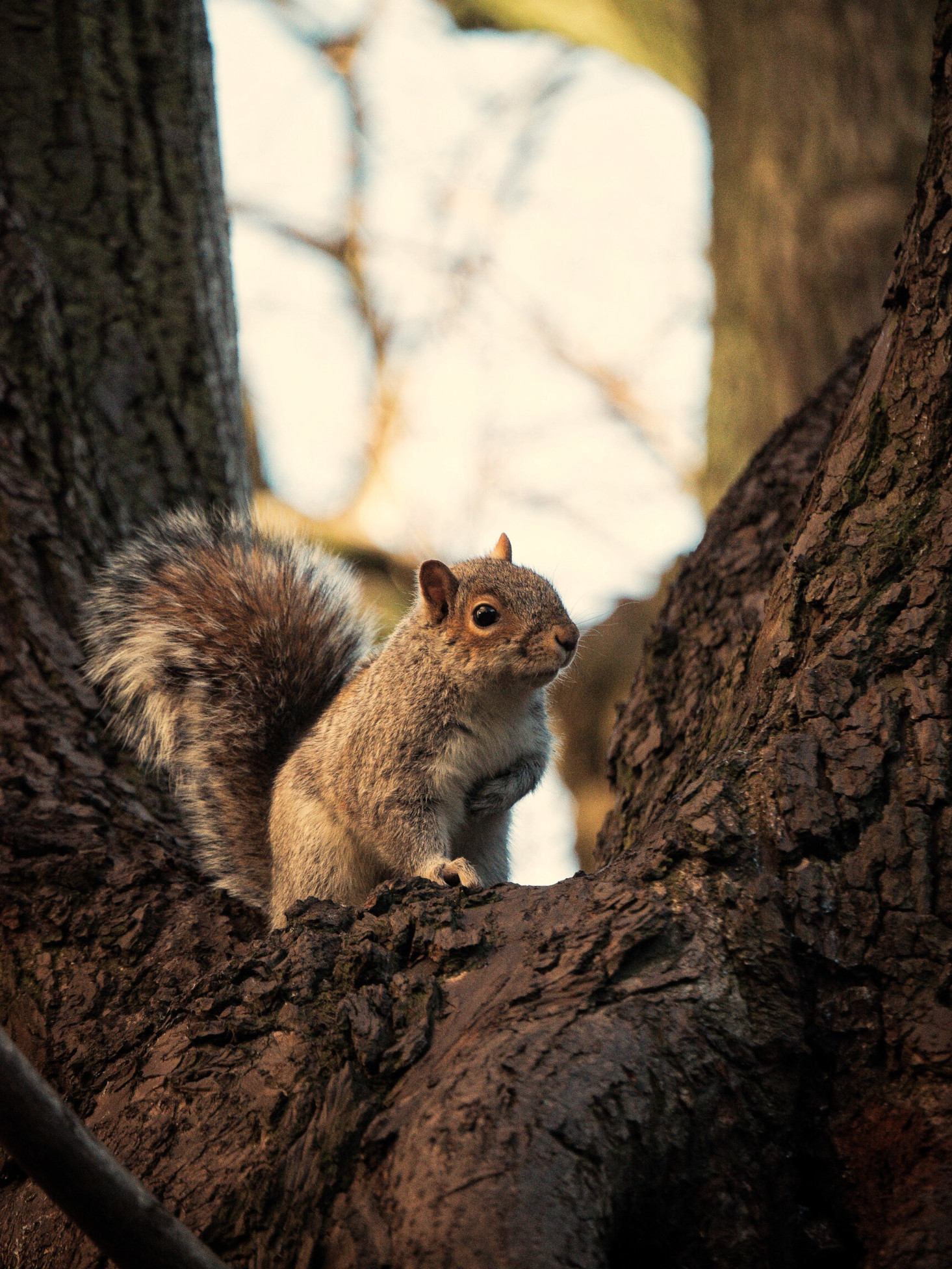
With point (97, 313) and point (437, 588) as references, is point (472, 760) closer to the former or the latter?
point (437, 588)

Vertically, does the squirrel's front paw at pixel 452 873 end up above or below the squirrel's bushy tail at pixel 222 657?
below

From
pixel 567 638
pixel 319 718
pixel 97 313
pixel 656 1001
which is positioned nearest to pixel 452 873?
pixel 567 638

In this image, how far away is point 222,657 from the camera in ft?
9.16

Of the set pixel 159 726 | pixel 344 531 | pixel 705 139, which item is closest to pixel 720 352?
pixel 705 139

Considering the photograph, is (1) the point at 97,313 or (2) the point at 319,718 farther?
(1) the point at 97,313

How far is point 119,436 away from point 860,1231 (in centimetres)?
254

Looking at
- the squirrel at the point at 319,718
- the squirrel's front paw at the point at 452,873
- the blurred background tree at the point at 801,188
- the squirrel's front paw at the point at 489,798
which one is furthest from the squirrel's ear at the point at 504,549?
the blurred background tree at the point at 801,188

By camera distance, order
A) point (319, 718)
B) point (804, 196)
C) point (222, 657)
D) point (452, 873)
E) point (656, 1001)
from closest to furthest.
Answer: point (656, 1001) → point (452, 873) → point (222, 657) → point (319, 718) → point (804, 196)

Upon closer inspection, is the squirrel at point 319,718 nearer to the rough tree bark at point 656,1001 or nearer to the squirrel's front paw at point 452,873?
the squirrel's front paw at point 452,873

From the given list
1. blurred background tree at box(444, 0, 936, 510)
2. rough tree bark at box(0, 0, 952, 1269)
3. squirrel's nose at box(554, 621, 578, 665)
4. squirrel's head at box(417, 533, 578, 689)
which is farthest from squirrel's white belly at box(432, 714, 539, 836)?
blurred background tree at box(444, 0, 936, 510)

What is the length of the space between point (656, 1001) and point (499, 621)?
1.37 meters

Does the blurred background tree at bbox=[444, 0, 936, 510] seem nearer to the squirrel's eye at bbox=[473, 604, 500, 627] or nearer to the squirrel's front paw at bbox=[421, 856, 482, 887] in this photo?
the squirrel's eye at bbox=[473, 604, 500, 627]

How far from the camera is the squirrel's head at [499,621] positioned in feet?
8.64

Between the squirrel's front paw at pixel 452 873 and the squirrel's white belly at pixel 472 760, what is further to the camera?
the squirrel's white belly at pixel 472 760
